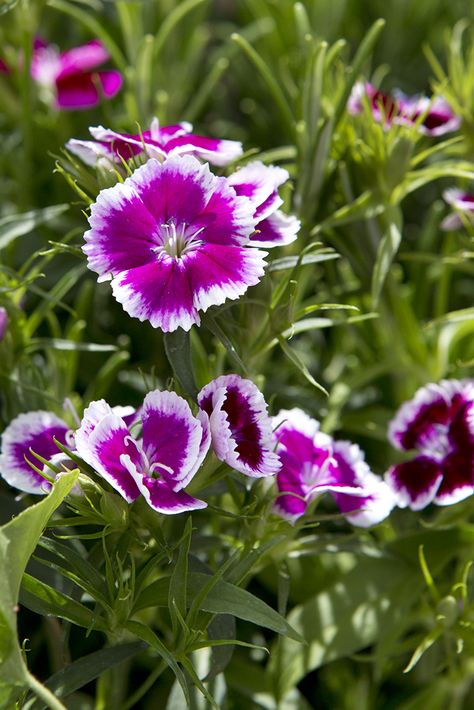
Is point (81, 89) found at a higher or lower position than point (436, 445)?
higher

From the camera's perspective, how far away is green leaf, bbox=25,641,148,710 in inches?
30.5

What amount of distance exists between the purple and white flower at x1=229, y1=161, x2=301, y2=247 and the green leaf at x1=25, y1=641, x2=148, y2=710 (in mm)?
378

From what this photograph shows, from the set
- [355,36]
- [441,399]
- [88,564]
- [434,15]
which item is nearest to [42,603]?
[88,564]

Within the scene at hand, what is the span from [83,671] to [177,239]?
376mm

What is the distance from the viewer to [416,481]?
0.94 m

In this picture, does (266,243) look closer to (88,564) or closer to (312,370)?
(88,564)

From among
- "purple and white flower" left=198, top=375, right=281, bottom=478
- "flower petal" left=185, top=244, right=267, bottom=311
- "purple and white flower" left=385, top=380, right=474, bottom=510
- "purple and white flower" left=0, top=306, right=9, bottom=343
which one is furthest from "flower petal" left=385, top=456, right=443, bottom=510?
"purple and white flower" left=0, top=306, right=9, bottom=343

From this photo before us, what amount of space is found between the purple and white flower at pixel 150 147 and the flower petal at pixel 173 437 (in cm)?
22

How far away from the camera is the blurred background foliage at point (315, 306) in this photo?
0.97 meters

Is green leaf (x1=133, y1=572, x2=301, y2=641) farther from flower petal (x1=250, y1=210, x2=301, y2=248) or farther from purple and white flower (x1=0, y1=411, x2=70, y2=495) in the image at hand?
flower petal (x1=250, y1=210, x2=301, y2=248)

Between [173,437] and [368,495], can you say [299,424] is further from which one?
[173,437]

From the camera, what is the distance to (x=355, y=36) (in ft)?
5.36

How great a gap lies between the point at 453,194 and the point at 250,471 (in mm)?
514

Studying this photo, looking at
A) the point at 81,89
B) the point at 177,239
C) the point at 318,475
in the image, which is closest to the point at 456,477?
the point at 318,475
